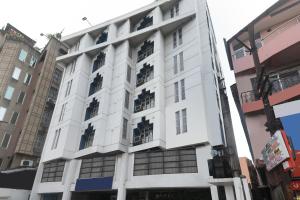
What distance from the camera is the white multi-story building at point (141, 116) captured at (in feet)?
55.0

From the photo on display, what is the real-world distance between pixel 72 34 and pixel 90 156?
59.1ft

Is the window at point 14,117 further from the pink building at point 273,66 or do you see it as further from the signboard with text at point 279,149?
the signboard with text at point 279,149

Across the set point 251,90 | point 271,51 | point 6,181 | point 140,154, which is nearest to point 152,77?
point 140,154

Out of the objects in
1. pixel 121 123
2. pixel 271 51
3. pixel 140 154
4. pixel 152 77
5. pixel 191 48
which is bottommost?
pixel 140 154

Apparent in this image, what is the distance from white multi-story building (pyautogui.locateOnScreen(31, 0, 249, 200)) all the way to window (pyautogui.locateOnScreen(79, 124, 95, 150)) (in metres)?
0.10

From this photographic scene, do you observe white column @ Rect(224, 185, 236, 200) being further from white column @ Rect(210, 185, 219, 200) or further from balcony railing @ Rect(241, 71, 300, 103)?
balcony railing @ Rect(241, 71, 300, 103)

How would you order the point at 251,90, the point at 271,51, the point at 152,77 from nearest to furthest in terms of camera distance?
the point at 271,51
the point at 251,90
the point at 152,77

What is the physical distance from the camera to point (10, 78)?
3206 centimetres

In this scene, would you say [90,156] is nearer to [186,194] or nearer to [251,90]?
[186,194]

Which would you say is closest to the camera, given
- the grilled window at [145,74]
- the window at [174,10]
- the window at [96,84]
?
the grilled window at [145,74]

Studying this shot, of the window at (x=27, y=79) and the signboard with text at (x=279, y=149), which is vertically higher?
the window at (x=27, y=79)

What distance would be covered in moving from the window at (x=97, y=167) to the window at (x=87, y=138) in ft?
5.84

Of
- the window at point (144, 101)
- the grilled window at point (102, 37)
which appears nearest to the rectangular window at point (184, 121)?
the window at point (144, 101)

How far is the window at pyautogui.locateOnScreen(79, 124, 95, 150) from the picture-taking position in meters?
22.5
